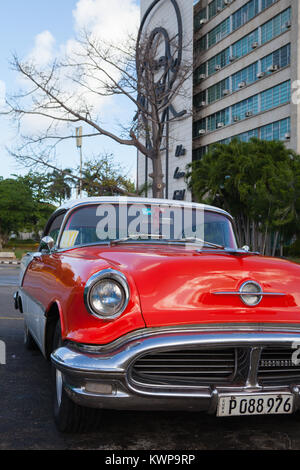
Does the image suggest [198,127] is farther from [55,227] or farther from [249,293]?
[249,293]

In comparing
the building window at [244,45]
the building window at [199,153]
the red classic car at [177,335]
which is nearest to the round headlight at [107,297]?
the red classic car at [177,335]

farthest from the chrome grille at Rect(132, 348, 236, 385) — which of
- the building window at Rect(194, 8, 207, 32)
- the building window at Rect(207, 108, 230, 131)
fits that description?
the building window at Rect(194, 8, 207, 32)

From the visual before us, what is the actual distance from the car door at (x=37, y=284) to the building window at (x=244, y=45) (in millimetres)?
41482

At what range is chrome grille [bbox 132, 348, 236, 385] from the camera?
2.89 metres

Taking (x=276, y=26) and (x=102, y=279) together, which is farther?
(x=276, y=26)

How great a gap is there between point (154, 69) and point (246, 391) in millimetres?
22050

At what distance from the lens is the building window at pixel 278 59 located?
3856 centimetres

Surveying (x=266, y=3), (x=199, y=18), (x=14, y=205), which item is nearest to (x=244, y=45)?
(x=266, y=3)

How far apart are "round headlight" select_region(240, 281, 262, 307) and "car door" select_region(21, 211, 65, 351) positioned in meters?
1.62

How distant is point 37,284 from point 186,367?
80.9 inches

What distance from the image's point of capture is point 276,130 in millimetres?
39594

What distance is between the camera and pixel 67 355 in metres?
2.98

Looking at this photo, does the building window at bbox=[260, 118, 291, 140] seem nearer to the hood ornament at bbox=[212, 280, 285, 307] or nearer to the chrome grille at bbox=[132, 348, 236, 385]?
the hood ornament at bbox=[212, 280, 285, 307]
